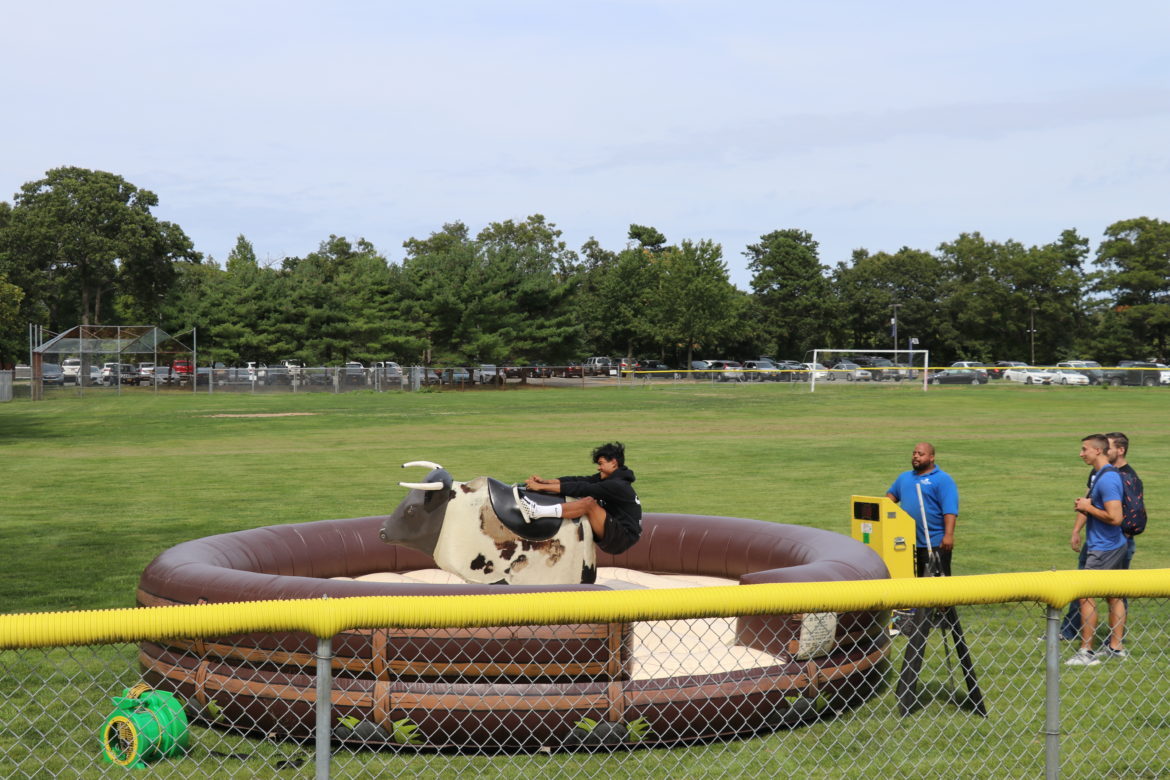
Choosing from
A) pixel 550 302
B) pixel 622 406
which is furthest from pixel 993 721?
pixel 550 302

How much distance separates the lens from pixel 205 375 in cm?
6234

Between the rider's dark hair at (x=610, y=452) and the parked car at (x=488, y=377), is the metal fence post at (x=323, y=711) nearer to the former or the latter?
the rider's dark hair at (x=610, y=452)

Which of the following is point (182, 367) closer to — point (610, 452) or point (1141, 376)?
point (1141, 376)

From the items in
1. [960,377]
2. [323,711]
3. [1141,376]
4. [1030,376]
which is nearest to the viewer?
[323,711]

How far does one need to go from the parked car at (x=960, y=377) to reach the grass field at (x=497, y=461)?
2380 centimetres

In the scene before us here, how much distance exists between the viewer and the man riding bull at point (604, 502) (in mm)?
8781

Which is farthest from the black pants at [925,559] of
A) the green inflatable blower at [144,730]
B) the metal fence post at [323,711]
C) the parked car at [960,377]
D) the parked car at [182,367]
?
the parked car at [960,377]

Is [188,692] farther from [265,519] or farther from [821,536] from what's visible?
[265,519]

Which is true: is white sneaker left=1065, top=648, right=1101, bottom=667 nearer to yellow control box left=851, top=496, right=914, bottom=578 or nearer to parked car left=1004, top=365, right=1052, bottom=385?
yellow control box left=851, top=496, right=914, bottom=578

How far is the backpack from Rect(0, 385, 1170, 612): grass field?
10.9 ft

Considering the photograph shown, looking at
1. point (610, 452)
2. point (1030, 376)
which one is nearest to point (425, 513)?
point (610, 452)

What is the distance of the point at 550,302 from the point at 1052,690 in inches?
2902

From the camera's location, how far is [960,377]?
76.4 metres

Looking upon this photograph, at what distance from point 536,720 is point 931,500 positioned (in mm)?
4103
